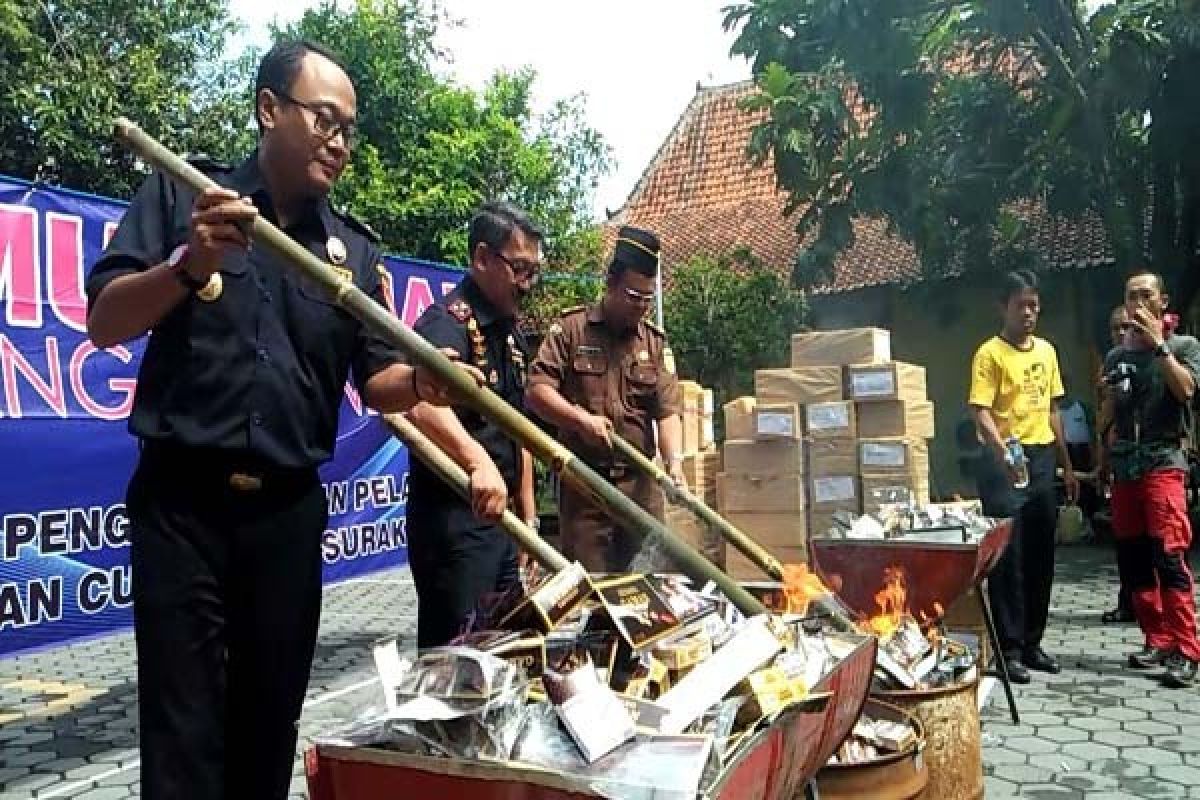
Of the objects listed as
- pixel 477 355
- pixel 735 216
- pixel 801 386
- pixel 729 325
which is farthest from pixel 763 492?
pixel 735 216

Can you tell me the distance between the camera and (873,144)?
1005 cm

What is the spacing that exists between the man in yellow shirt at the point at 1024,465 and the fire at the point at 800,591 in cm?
221

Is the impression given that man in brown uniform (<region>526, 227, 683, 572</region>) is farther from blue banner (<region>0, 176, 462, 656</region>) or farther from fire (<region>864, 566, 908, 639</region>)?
blue banner (<region>0, 176, 462, 656</region>)

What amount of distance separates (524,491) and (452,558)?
0.69 m

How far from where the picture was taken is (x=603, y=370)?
4004mm

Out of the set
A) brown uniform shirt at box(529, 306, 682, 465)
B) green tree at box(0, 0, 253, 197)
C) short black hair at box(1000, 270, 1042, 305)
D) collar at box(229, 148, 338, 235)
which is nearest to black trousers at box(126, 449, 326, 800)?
collar at box(229, 148, 338, 235)

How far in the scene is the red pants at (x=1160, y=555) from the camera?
15.6ft

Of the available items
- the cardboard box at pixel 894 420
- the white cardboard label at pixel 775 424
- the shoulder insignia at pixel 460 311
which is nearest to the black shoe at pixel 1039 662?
the cardboard box at pixel 894 420

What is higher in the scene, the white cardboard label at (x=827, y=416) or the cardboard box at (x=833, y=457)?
the white cardboard label at (x=827, y=416)

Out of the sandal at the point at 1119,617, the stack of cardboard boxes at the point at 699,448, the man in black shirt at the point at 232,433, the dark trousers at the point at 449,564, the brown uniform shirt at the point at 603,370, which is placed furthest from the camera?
the stack of cardboard boxes at the point at 699,448

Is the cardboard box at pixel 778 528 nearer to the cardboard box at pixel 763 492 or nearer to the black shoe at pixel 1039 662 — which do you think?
the cardboard box at pixel 763 492

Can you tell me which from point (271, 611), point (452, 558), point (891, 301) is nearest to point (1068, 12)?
point (891, 301)

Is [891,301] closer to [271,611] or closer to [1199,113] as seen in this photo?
[1199,113]

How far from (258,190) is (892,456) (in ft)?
17.2
